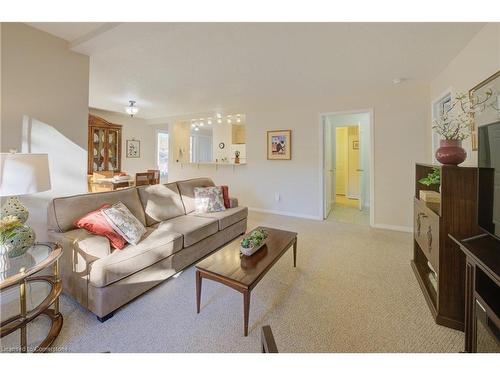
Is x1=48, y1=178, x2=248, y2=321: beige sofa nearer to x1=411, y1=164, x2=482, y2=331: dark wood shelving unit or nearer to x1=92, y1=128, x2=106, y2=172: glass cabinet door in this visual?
x1=411, y1=164, x2=482, y2=331: dark wood shelving unit

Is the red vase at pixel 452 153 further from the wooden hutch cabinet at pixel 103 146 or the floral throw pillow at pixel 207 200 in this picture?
the wooden hutch cabinet at pixel 103 146

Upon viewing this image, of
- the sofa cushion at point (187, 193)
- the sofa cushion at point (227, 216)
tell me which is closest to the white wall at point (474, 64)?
the sofa cushion at point (227, 216)

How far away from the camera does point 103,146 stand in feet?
18.1

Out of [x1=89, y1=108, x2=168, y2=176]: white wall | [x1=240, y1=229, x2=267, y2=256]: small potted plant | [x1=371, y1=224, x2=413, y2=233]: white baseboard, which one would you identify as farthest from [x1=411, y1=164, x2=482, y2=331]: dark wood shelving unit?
[x1=89, y1=108, x2=168, y2=176]: white wall

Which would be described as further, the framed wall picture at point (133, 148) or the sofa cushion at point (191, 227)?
the framed wall picture at point (133, 148)

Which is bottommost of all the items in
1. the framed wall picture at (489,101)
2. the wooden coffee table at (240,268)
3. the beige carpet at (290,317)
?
the beige carpet at (290,317)

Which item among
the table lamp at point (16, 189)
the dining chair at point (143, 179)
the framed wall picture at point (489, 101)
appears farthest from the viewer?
the dining chair at point (143, 179)

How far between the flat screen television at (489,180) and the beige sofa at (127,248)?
2.32m

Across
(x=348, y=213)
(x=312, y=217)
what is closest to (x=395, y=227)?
(x=348, y=213)

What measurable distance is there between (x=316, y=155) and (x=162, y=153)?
4.92 meters

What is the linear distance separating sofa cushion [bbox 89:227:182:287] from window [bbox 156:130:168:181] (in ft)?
17.2

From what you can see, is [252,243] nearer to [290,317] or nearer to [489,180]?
[290,317]

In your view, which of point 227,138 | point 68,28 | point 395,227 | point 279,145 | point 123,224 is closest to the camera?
point 123,224

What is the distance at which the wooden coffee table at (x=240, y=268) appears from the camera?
151 cm
